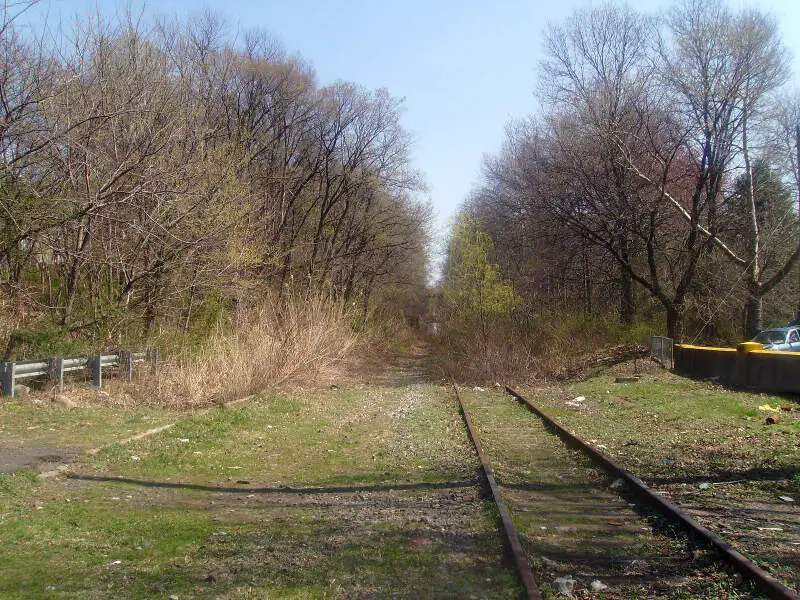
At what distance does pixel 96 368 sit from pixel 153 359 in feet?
7.44

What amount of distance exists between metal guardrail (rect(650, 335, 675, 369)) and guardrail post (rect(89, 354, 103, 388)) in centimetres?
1607

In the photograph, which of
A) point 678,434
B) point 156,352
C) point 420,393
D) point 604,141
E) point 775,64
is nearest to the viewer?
point 678,434

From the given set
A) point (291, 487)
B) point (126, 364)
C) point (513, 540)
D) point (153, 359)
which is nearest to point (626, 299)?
point (153, 359)

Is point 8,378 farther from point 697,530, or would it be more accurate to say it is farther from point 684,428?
point 684,428

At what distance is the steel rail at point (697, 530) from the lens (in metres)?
4.45

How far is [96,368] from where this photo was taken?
14.6 meters

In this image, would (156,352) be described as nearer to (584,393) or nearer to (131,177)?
(131,177)

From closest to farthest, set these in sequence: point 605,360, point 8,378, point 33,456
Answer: point 33,456 < point 8,378 < point 605,360

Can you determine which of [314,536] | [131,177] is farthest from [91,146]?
[314,536]

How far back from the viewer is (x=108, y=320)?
1684cm

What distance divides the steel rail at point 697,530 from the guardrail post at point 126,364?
10.6 m

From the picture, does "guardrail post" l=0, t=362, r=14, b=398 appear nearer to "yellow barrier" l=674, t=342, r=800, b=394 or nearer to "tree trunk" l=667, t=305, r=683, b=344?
"yellow barrier" l=674, t=342, r=800, b=394

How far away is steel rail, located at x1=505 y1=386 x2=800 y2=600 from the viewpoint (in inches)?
175

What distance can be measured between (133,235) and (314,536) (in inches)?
559
